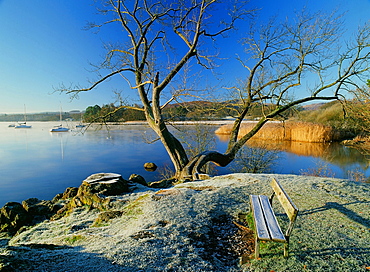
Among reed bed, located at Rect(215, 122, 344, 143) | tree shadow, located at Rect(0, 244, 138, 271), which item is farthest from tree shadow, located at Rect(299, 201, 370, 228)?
reed bed, located at Rect(215, 122, 344, 143)

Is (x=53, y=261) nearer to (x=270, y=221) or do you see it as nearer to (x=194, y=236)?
(x=194, y=236)

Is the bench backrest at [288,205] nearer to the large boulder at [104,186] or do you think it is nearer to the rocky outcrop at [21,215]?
the large boulder at [104,186]

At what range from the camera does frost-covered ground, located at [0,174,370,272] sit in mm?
2418

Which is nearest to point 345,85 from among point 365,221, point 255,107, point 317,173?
point 255,107

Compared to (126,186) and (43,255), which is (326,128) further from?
(43,255)

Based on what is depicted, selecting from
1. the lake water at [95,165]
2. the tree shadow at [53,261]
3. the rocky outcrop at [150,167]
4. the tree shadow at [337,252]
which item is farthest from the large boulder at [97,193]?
the rocky outcrop at [150,167]

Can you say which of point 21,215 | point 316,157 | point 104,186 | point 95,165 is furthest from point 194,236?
point 316,157

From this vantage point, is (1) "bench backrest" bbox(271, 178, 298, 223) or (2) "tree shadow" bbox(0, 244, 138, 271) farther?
(1) "bench backrest" bbox(271, 178, 298, 223)

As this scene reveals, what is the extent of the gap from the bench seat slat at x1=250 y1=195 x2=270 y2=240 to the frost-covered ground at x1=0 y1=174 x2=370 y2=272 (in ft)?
1.06

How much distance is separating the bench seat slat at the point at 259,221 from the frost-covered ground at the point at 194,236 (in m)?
0.32

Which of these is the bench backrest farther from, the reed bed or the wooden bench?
the reed bed

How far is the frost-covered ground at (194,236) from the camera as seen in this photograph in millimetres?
2418

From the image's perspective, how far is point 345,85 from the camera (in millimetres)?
7082

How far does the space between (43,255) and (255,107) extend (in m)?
8.76
